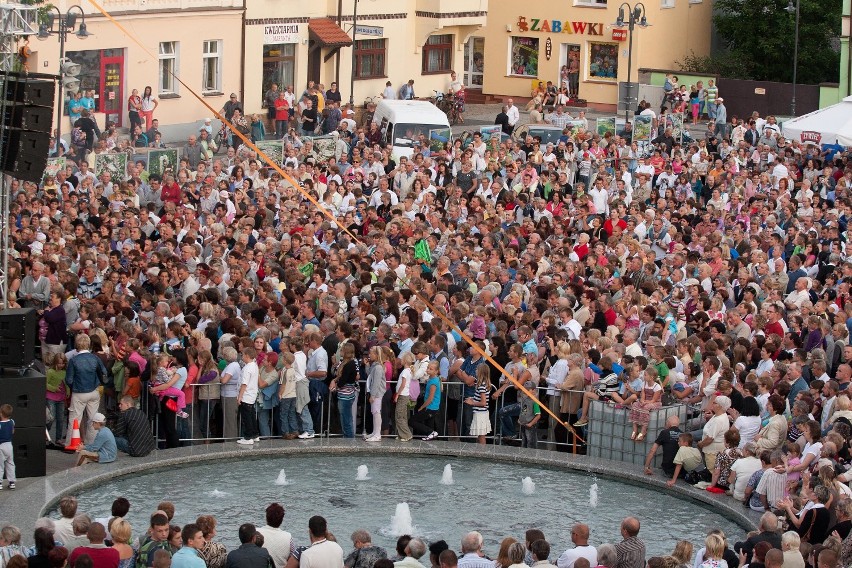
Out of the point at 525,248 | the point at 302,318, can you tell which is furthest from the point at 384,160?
the point at 302,318

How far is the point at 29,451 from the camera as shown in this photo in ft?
58.3

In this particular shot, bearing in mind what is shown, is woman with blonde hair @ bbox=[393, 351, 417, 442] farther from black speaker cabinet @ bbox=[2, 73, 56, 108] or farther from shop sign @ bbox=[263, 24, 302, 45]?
shop sign @ bbox=[263, 24, 302, 45]

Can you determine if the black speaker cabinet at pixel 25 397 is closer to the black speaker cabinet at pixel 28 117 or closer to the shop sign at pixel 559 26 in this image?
the black speaker cabinet at pixel 28 117

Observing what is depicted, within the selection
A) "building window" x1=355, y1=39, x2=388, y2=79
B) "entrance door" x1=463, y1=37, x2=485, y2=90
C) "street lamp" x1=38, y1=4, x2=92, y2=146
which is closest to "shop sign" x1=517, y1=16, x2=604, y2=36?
"entrance door" x1=463, y1=37, x2=485, y2=90

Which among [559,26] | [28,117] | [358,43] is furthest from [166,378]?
[559,26]

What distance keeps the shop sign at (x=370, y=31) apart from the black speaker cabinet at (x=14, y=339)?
2775cm

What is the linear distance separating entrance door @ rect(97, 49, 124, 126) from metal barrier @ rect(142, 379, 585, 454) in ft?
67.4

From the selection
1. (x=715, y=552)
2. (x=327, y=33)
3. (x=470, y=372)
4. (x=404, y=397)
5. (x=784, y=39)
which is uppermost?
(x=784, y=39)

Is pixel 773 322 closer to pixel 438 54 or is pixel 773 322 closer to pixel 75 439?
pixel 75 439

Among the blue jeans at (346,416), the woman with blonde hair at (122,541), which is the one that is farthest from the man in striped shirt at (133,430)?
the woman with blonde hair at (122,541)

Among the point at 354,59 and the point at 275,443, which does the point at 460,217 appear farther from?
the point at 354,59

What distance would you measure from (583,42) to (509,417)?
32.8m

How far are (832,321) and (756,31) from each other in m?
32.0

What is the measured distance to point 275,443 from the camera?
19.7 meters
